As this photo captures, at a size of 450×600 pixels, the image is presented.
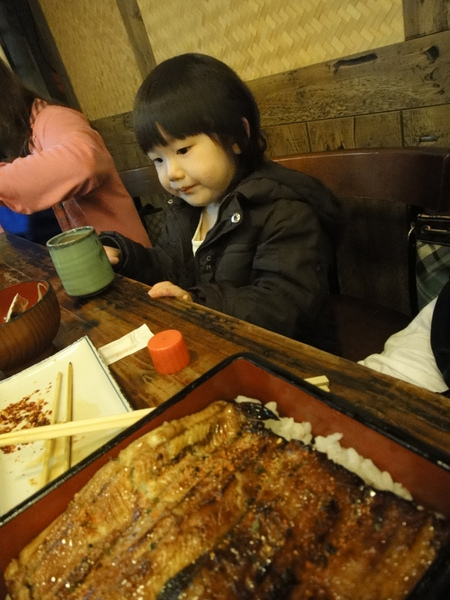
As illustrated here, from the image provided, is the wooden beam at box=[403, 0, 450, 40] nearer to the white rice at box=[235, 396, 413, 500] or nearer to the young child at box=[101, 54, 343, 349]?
the young child at box=[101, 54, 343, 349]

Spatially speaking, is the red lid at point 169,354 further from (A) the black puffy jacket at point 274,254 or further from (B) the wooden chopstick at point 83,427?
(A) the black puffy jacket at point 274,254

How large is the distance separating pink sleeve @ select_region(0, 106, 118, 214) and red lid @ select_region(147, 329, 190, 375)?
5.31 feet

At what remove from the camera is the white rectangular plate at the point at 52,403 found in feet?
2.82

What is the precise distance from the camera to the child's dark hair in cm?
152

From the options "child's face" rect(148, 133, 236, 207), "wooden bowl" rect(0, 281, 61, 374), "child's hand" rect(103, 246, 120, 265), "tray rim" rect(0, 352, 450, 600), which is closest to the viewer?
"tray rim" rect(0, 352, 450, 600)

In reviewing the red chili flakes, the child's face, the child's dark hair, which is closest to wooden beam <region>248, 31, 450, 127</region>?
the child's dark hair

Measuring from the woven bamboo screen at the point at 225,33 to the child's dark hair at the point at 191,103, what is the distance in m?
1.10

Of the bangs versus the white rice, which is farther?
the bangs

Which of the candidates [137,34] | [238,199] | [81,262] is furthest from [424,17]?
[137,34]

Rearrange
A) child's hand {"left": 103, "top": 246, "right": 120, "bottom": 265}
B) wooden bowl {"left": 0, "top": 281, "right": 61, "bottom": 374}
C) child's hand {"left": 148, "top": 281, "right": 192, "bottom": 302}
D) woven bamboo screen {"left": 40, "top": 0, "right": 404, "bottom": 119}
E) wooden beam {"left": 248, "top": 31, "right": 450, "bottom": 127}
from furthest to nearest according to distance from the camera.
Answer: woven bamboo screen {"left": 40, "top": 0, "right": 404, "bottom": 119}
wooden beam {"left": 248, "top": 31, "right": 450, "bottom": 127}
child's hand {"left": 103, "top": 246, "right": 120, "bottom": 265}
child's hand {"left": 148, "top": 281, "right": 192, "bottom": 302}
wooden bowl {"left": 0, "top": 281, "right": 61, "bottom": 374}

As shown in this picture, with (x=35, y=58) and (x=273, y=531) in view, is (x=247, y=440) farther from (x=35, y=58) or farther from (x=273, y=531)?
(x=35, y=58)

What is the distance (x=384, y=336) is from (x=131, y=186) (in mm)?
2191

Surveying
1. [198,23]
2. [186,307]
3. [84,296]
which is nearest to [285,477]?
[186,307]

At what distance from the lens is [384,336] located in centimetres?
172
